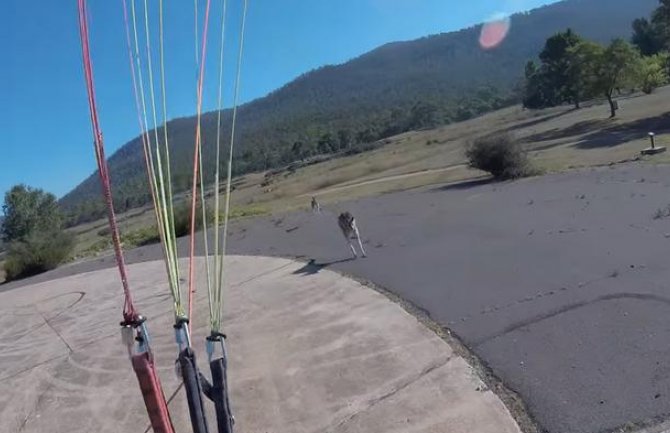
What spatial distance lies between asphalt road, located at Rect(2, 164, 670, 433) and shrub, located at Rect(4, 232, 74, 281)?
1022 cm

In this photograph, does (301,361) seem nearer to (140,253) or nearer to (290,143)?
(140,253)

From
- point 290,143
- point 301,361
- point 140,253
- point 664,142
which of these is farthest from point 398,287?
point 290,143

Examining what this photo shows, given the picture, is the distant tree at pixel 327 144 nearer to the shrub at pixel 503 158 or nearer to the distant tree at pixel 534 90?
the distant tree at pixel 534 90

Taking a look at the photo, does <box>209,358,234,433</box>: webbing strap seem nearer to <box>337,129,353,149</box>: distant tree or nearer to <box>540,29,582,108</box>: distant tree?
<box>540,29,582,108</box>: distant tree

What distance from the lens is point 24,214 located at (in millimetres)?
Result: 61000

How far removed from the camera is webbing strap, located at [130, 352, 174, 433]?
96.6 inches

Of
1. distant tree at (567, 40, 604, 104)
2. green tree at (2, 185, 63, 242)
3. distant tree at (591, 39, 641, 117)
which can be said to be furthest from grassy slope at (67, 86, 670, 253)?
green tree at (2, 185, 63, 242)

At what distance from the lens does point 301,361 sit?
25.6 ft

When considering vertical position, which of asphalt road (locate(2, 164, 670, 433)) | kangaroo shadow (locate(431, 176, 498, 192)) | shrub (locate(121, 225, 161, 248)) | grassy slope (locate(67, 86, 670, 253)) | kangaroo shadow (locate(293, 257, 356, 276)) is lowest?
grassy slope (locate(67, 86, 670, 253))

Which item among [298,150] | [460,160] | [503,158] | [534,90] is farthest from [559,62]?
[298,150]

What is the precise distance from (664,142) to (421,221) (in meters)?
16.3

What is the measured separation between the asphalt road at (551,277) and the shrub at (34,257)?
10222 mm

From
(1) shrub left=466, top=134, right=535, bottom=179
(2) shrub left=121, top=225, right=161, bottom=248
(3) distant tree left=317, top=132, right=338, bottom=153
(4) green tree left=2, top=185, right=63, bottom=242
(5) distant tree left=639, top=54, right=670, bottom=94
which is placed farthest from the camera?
(3) distant tree left=317, top=132, right=338, bottom=153

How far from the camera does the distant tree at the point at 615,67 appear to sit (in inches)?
1863
